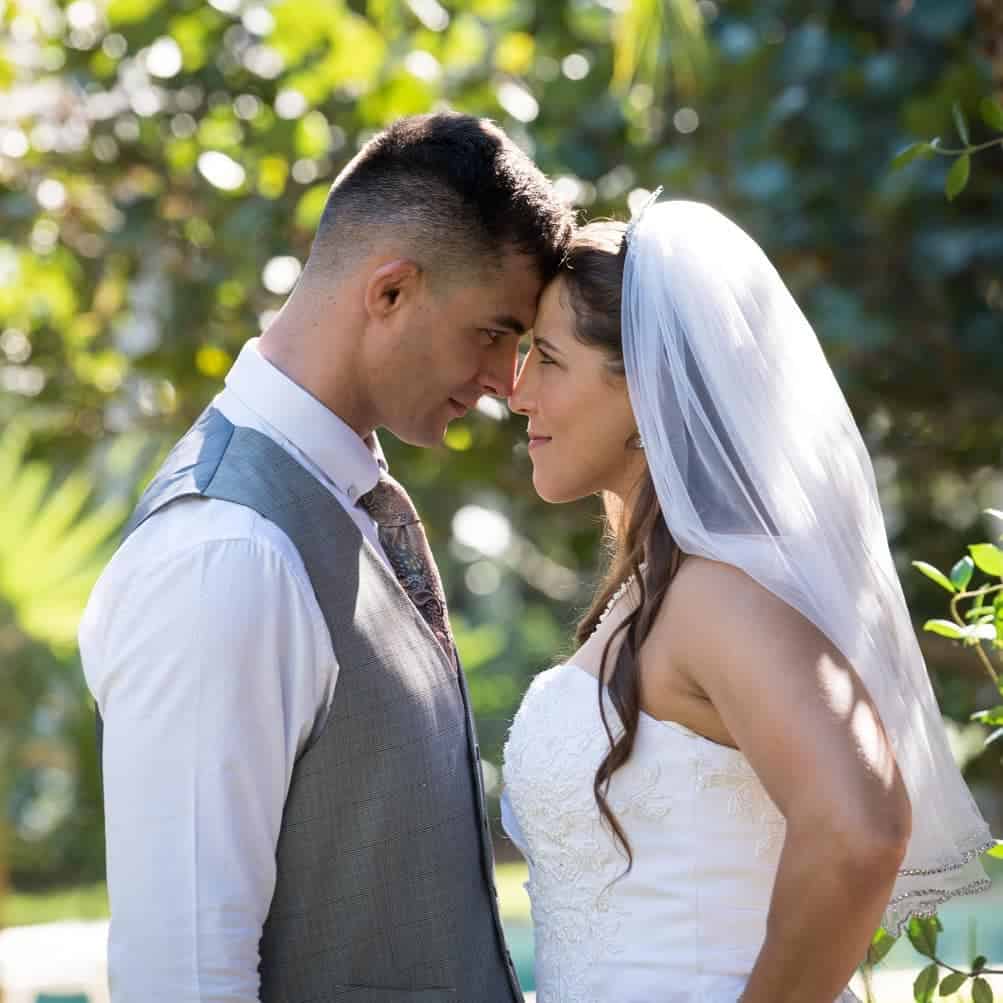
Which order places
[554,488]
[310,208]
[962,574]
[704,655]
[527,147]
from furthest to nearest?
[527,147]
[310,208]
[554,488]
[962,574]
[704,655]

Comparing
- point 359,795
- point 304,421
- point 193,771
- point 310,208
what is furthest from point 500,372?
point 310,208

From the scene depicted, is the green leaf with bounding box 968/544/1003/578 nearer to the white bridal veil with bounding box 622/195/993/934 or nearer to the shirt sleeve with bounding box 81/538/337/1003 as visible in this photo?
the white bridal veil with bounding box 622/195/993/934

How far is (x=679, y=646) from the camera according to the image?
6.61ft

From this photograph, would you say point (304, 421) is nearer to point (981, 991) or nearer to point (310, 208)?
point (981, 991)

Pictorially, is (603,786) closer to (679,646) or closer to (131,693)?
(679,646)

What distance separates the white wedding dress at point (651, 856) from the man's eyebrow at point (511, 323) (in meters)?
0.57

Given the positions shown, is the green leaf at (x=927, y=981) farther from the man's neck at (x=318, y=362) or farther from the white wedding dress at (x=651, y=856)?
the man's neck at (x=318, y=362)

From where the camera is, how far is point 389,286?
7.38ft

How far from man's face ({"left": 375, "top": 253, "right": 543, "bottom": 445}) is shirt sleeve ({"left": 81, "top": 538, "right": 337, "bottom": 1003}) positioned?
Result: 1.68 ft

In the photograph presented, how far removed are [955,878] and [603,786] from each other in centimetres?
57

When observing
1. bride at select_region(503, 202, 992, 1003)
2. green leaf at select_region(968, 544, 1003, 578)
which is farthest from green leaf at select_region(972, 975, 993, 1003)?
green leaf at select_region(968, 544, 1003, 578)

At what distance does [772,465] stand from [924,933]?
822 millimetres

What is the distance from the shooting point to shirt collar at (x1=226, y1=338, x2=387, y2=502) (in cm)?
215

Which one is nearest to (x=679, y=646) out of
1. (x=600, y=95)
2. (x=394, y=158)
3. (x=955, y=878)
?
(x=955, y=878)
